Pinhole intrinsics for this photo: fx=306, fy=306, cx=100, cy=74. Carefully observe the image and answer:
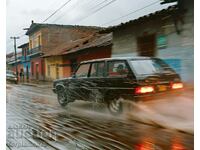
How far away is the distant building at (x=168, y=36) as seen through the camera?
285 centimetres

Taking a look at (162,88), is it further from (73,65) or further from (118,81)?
(73,65)

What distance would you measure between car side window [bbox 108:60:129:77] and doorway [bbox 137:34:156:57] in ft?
0.73

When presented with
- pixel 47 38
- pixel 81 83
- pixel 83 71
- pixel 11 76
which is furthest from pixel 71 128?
pixel 47 38

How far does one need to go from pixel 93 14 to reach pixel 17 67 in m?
1.11

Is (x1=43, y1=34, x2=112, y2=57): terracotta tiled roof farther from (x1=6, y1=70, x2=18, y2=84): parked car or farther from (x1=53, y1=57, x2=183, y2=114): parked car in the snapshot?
(x1=6, y1=70, x2=18, y2=84): parked car

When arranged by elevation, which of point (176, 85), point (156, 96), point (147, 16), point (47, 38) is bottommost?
point (156, 96)

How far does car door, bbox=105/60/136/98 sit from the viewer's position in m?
3.19

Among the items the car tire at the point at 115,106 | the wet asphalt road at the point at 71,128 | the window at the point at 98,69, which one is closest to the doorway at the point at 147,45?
the window at the point at 98,69

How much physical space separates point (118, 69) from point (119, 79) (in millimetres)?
110

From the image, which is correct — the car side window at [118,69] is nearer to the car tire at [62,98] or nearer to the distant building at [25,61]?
the car tire at [62,98]

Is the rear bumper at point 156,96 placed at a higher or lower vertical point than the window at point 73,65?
lower

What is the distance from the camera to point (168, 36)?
290 centimetres

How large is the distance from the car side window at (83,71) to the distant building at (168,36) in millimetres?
486

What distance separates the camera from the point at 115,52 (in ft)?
10.7
